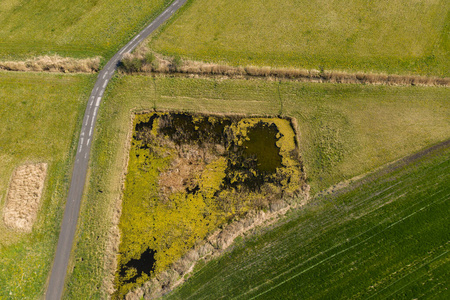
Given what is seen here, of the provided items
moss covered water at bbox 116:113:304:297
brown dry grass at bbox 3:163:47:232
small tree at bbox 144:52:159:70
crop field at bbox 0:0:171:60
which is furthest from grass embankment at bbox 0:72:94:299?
small tree at bbox 144:52:159:70

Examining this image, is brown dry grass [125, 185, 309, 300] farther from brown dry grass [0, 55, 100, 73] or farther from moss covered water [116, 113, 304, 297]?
brown dry grass [0, 55, 100, 73]

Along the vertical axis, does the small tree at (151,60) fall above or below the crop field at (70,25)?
below

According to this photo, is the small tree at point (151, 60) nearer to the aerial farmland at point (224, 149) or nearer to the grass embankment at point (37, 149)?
the aerial farmland at point (224, 149)

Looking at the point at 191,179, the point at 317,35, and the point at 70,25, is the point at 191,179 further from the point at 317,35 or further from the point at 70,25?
the point at 70,25

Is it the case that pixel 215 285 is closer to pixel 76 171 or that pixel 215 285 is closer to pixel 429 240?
pixel 76 171

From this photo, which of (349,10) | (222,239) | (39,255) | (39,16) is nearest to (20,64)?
(39,16)

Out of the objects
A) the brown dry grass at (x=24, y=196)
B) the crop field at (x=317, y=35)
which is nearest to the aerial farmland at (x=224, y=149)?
the brown dry grass at (x=24, y=196)
